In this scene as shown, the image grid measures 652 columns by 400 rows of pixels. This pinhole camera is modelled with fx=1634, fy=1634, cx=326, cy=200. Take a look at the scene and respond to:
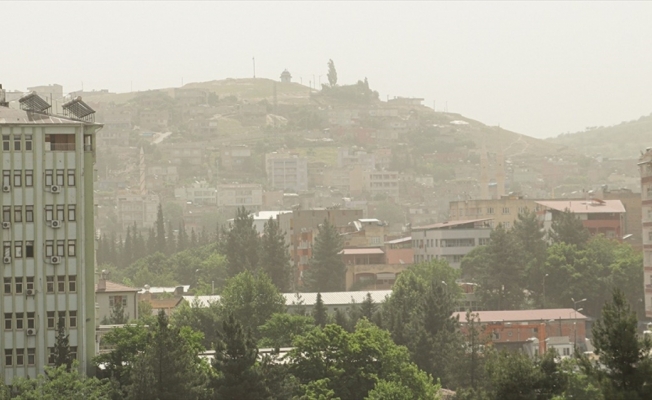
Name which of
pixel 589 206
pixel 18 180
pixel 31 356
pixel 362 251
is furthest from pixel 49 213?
pixel 589 206

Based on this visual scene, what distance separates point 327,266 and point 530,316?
107ft

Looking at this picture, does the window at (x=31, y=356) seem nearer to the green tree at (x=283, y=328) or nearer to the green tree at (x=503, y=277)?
the green tree at (x=283, y=328)

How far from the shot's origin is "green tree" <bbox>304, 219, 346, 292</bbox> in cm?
14750

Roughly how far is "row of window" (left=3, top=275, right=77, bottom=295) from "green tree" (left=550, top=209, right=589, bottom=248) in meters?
82.8

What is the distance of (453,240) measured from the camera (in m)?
166

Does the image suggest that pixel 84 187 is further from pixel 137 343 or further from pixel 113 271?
pixel 113 271

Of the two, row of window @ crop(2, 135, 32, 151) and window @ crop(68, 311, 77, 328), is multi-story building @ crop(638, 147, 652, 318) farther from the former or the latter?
row of window @ crop(2, 135, 32, 151)

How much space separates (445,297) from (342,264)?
1737 inches

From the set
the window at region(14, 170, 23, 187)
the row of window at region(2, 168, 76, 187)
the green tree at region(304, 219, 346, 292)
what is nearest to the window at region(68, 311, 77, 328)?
the row of window at region(2, 168, 76, 187)

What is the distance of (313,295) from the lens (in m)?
136

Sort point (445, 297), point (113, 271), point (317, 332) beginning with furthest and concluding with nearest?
point (113, 271)
point (445, 297)
point (317, 332)

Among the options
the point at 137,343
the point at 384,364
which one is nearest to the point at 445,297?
the point at 384,364

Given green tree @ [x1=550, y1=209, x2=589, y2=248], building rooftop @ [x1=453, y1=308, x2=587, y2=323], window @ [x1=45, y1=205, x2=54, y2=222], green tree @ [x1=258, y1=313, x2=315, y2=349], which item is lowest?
building rooftop @ [x1=453, y1=308, x2=587, y2=323]

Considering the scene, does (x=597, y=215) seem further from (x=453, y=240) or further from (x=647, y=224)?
(x=647, y=224)
